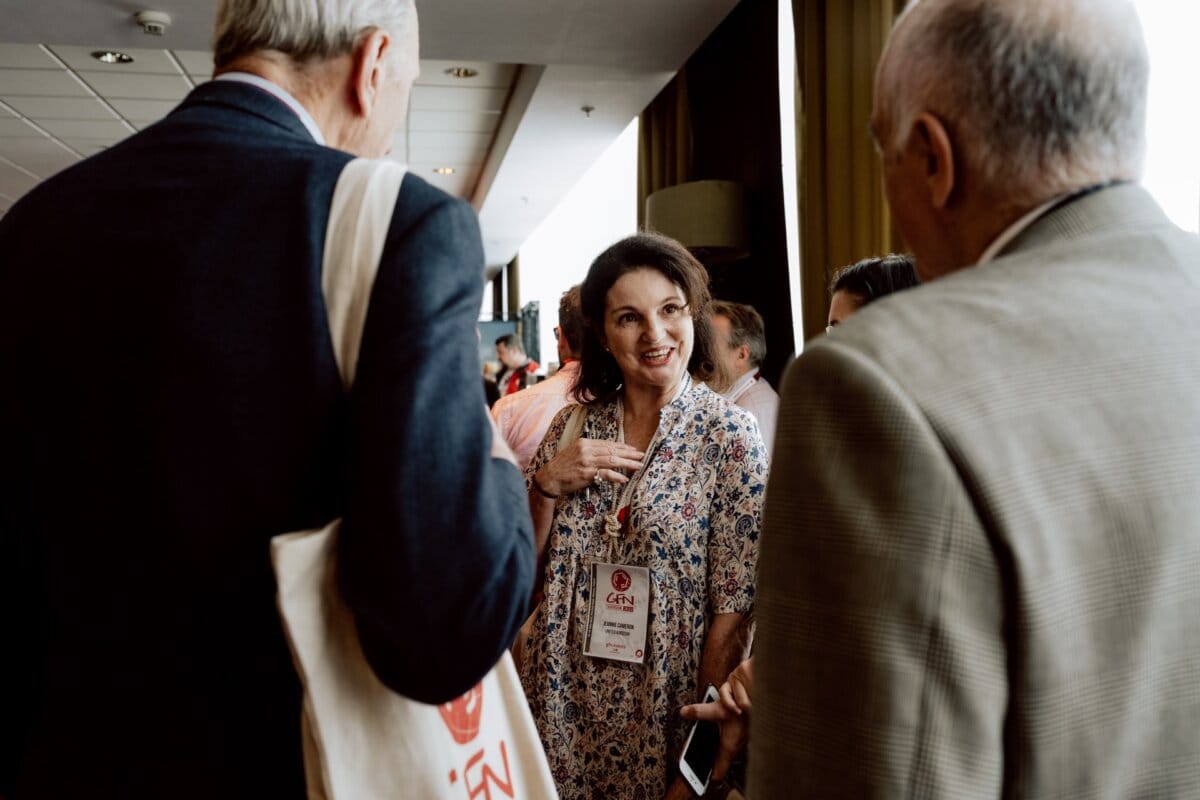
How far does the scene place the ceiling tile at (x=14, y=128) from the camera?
6.82m

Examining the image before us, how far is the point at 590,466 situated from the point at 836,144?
2345 mm

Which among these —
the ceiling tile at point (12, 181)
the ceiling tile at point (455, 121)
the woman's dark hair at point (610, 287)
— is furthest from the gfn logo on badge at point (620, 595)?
the ceiling tile at point (12, 181)

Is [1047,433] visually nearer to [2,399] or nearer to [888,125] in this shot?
[888,125]

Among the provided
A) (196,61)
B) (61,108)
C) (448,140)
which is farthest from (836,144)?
(61,108)

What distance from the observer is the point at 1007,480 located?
60cm

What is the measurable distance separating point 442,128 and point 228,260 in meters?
7.10

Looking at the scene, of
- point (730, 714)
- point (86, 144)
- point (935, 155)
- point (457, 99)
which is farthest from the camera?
point (86, 144)

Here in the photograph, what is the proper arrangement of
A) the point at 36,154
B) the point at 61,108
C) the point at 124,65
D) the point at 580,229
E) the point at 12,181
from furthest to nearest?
1. the point at 580,229
2. the point at 12,181
3. the point at 36,154
4. the point at 61,108
5. the point at 124,65

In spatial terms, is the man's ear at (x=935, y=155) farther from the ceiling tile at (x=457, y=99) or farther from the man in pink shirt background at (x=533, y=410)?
the ceiling tile at (x=457, y=99)

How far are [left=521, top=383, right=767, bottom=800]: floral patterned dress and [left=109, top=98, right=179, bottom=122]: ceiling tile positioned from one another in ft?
19.1

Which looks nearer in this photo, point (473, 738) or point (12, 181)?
point (473, 738)

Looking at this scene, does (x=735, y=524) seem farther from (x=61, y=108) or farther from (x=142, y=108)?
(x=61, y=108)

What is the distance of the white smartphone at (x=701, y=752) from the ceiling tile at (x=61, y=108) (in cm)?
648

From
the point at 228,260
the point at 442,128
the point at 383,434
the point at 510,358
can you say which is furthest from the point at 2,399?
the point at 510,358
